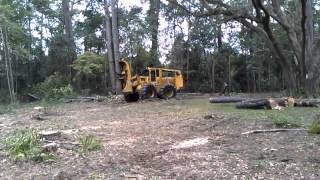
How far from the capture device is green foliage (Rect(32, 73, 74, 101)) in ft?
87.2

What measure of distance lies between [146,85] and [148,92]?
13.8 inches

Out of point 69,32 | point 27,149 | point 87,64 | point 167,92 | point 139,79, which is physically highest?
point 69,32

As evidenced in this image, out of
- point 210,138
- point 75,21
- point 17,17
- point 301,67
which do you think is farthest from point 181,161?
point 75,21

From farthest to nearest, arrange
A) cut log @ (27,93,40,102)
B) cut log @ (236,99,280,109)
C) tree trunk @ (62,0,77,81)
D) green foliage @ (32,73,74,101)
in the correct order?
tree trunk @ (62,0,77,81) < cut log @ (27,93,40,102) < green foliage @ (32,73,74,101) < cut log @ (236,99,280,109)

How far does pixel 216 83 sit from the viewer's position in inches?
1335

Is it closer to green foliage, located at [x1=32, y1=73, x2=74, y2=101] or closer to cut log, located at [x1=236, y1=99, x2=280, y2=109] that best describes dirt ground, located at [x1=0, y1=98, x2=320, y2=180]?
cut log, located at [x1=236, y1=99, x2=280, y2=109]

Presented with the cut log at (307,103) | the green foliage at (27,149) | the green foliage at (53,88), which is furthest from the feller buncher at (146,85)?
the green foliage at (27,149)

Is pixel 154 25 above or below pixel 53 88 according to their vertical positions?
above

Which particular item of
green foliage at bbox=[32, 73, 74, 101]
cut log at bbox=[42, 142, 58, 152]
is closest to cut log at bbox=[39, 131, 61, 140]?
cut log at bbox=[42, 142, 58, 152]

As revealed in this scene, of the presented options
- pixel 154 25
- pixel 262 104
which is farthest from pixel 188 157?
pixel 154 25

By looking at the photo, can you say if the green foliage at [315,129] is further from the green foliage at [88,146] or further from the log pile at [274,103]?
the log pile at [274,103]

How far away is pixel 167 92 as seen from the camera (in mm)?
22719

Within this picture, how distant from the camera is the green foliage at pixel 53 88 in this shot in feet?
87.2

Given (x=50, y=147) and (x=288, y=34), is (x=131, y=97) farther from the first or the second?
Answer: (x=50, y=147)
